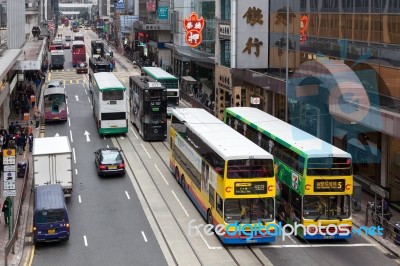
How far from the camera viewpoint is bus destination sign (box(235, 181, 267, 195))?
26672 millimetres

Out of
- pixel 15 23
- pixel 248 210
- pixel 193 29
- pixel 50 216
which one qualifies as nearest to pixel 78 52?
pixel 15 23

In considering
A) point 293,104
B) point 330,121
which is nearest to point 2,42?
point 293,104

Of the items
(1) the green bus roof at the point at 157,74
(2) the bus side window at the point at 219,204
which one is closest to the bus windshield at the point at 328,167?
(2) the bus side window at the point at 219,204

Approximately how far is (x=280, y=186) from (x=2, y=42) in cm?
4489

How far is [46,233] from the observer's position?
27641 mm

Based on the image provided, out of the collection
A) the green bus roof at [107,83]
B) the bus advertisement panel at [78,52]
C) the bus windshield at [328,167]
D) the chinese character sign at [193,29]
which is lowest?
the bus windshield at [328,167]

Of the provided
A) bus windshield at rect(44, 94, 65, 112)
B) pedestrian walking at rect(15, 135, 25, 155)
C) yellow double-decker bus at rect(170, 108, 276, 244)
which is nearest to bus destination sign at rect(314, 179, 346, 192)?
yellow double-decker bus at rect(170, 108, 276, 244)

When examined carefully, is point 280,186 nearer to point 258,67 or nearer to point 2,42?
point 258,67

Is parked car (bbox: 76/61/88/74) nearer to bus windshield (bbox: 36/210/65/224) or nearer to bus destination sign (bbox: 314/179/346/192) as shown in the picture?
bus windshield (bbox: 36/210/65/224)

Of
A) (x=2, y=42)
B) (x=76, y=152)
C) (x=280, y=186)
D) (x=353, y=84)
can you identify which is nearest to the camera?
(x=280, y=186)

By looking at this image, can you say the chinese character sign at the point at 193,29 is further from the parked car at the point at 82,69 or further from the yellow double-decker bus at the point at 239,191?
the yellow double-decker bus at the point at 239,191

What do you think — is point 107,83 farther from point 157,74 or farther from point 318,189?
point 318,189

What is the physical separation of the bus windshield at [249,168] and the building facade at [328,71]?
6967mm

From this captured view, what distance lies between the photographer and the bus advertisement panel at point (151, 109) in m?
48.9
